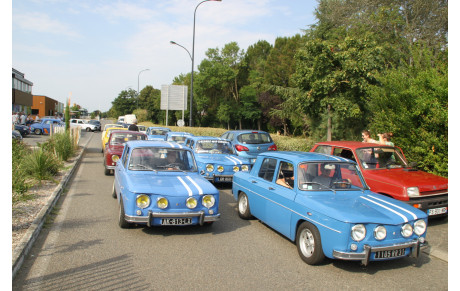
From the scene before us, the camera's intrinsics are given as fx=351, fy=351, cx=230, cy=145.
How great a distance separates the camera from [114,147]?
1249cm

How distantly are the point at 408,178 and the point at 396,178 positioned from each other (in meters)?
0.26

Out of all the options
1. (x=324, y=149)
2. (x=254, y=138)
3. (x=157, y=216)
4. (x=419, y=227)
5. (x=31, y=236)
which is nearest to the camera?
(x=419, y=227)

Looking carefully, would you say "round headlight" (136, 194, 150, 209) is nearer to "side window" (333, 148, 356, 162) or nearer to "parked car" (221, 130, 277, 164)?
"side window" (333, 148, 356, 162)

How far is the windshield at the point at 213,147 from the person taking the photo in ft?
38.8

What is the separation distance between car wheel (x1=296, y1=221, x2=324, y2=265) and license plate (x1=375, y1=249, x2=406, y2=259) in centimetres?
73

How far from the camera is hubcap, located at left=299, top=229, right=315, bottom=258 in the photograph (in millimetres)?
5083

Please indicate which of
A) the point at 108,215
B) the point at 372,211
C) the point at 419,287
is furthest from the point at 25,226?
the point at 419,287

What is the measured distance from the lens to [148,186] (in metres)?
6.11

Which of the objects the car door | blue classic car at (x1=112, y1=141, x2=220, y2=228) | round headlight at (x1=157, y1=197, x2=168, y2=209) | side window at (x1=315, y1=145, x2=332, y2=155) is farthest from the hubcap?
side window at (x1=315, y1=145, x2=332, y2=155)

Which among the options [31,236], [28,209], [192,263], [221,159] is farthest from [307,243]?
[221,159]

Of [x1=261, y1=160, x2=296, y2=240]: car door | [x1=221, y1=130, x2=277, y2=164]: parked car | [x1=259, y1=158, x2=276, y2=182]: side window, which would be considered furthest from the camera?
[x1=221, y1=130, x2=277, y2=164]: parked car

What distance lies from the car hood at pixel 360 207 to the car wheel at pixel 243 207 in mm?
1983

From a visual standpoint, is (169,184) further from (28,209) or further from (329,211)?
(28,209)

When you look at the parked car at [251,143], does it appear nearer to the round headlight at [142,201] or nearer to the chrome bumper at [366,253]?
the round headlight at [142,201]
